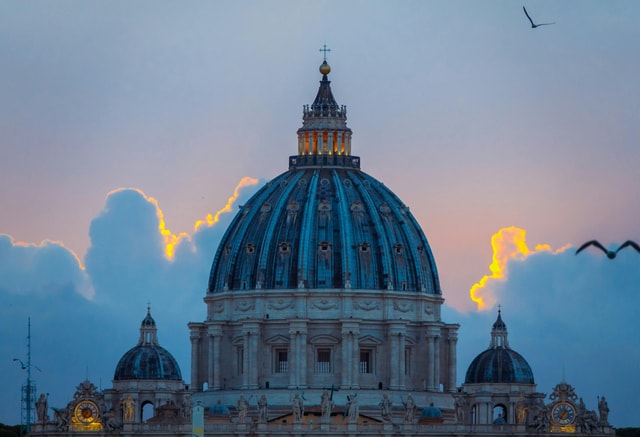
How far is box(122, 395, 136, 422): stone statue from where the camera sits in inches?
5325

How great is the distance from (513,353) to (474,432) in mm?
11868

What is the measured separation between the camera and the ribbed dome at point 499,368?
142 metres

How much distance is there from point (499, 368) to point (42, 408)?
1255 inches

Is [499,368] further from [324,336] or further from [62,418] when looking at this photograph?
[62,418]

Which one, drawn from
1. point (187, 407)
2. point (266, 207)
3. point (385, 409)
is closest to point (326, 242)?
point (266, 207)

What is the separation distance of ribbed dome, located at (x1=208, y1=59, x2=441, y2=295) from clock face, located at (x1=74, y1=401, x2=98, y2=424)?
542 inches

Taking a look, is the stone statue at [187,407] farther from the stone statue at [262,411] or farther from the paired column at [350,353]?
the paired column at [350,353]

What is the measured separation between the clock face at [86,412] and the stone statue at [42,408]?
1.97 m

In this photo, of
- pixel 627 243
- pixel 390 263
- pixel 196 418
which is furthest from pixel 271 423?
pixel 627 243

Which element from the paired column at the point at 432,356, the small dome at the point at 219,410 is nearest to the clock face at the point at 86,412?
the small dome at the point at 219,410

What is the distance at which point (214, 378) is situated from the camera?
466 ft

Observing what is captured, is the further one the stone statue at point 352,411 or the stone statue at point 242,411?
the stone statue at point 352,411

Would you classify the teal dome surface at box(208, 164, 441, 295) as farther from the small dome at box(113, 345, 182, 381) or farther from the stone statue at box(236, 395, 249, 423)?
the stone statue at box(236, 395, 249, 423)

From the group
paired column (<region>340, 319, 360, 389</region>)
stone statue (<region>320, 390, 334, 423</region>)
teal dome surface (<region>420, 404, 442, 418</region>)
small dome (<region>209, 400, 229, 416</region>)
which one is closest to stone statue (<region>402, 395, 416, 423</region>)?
teal dome surface (<region>420, 404, 442, 418</region>)
